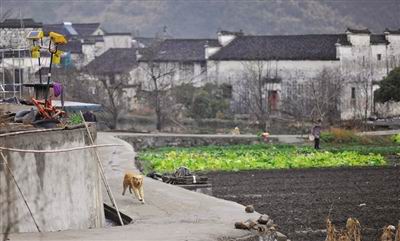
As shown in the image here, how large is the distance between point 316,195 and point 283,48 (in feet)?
101

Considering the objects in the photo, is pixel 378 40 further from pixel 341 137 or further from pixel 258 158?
pixel 258 158

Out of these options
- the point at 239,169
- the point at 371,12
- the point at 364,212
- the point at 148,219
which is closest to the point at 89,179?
the point at 148,219

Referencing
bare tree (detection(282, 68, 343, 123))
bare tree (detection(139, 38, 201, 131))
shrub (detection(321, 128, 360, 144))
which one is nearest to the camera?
shrub (detection(321, 128, 360, 144))

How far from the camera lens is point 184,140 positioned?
41.8m

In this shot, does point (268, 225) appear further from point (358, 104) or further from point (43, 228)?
point (358, 104)

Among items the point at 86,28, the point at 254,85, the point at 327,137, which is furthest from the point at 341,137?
the point at 86,28

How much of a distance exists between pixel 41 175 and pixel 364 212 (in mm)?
8216

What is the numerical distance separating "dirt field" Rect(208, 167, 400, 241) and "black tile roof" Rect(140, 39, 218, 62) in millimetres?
→ 27506

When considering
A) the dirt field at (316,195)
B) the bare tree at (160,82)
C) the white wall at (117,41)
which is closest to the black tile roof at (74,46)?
the bare tree at (160,82)

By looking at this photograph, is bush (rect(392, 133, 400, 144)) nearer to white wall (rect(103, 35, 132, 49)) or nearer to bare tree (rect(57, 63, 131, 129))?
bare tree (rect(57, 63, 131, 129))

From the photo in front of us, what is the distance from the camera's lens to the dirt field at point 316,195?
763 inches

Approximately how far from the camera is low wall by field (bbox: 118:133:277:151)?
41.2 meters

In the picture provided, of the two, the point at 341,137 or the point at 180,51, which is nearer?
the point at 341,137

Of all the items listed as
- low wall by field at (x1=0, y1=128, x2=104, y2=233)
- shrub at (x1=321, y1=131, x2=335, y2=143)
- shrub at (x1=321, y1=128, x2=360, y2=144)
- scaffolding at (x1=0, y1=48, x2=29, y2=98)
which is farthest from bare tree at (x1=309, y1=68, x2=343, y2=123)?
low wall by field at (x1=0, y1=128, x2=104, y2=233)
